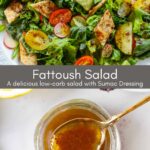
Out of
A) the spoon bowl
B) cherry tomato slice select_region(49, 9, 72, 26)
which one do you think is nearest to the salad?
cherry tomato slice select_region(49, 9, 72, 26)

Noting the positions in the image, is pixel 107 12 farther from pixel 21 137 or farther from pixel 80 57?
pixel 21 137

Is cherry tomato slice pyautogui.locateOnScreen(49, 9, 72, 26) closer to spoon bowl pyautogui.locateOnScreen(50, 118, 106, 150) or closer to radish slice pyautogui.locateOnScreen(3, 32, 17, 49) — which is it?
radish slice pyautogui.locateOnScreen(3, 32, 17, 49)

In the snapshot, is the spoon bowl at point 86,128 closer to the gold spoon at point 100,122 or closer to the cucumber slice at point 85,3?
the gold spoon at point 100,122

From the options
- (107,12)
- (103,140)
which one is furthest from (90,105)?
(107,12)

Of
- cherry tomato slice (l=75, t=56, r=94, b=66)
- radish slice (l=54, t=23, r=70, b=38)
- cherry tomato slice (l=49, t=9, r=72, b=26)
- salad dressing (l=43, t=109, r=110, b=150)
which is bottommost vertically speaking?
salad dressing (l=43, t=109, r=110, b=150)

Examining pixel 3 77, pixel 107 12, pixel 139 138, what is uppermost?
pixel 107 12

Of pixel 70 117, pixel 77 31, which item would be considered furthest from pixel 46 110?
pixel 77 31

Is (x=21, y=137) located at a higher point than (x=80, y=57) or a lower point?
Result: lower
